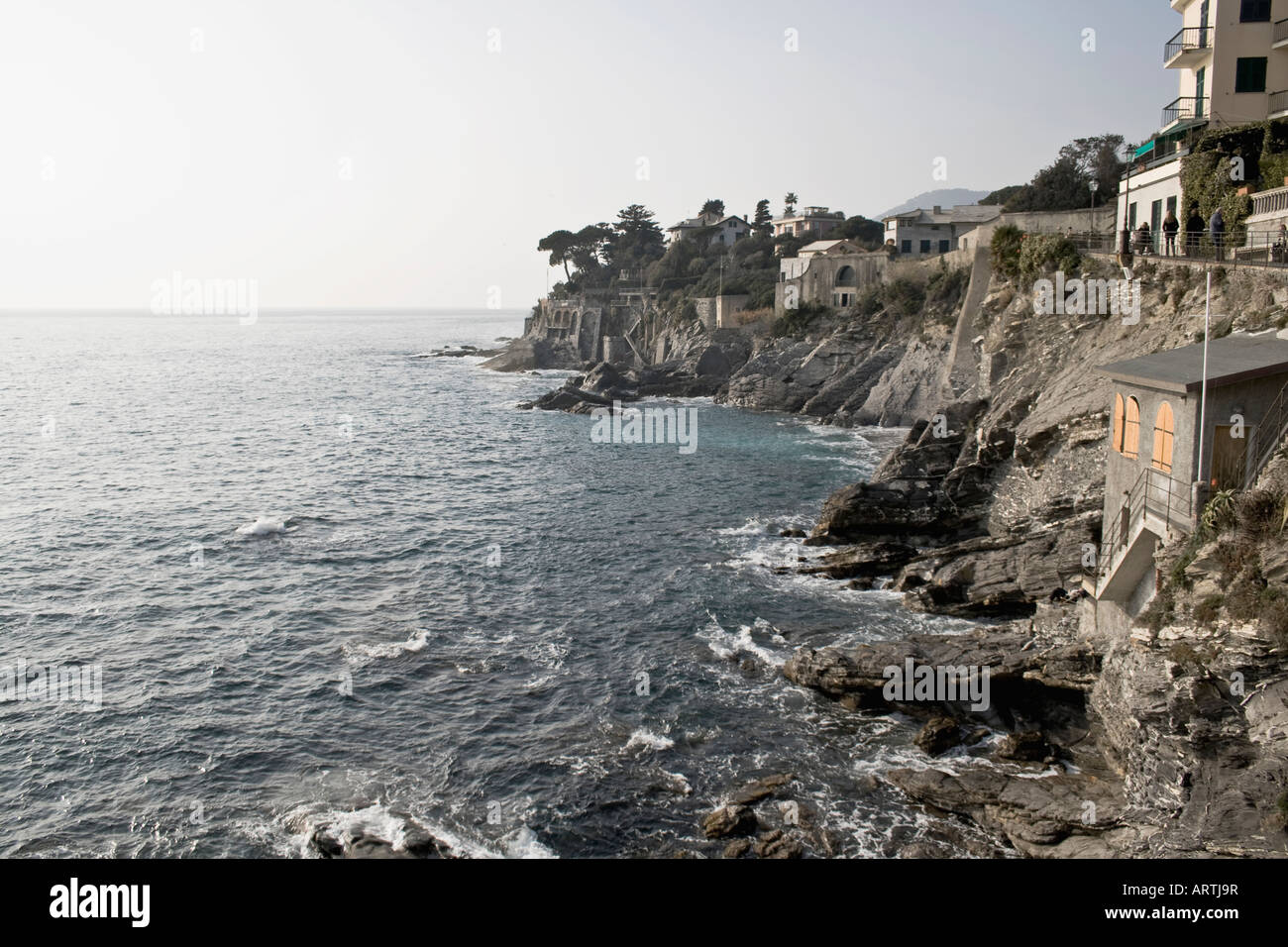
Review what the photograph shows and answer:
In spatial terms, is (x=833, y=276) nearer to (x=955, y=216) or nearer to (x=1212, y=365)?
(x=955, y=216)

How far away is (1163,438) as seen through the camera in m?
20.3

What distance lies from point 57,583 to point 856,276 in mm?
67560

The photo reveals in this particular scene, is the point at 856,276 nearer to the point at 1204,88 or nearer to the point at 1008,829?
the point at 1204,88

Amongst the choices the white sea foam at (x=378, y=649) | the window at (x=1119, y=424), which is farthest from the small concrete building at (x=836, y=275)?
the white sea foam at (x=378, y=649)

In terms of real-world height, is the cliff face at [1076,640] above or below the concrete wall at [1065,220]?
below

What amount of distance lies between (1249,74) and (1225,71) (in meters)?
0.92

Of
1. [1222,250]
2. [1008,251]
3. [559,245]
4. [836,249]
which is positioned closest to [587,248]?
[559,245]

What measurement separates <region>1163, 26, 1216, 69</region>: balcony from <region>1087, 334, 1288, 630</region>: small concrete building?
22193 mm

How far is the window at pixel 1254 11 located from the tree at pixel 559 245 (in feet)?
348

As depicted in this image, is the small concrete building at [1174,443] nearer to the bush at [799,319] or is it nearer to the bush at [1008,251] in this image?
the bush at [1008,251]

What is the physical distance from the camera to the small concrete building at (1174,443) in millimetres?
18672

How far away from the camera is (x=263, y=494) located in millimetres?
48406

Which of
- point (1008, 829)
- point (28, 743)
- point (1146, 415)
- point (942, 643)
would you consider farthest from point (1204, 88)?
point (28, 743)

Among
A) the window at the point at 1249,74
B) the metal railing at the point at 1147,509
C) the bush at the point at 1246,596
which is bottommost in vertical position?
the bush at the point at 1246,596
